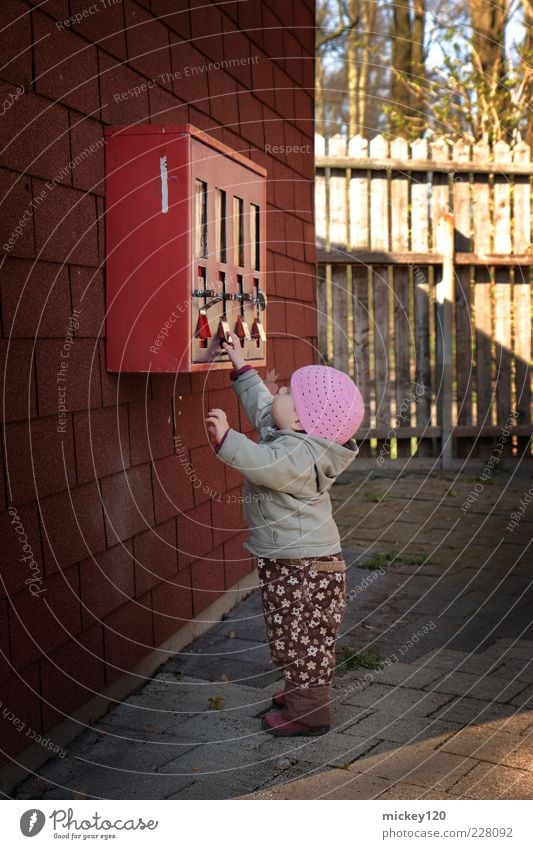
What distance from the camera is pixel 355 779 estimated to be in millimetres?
3273

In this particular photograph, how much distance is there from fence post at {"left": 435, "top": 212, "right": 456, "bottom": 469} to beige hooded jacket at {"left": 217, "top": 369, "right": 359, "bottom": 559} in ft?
16.9

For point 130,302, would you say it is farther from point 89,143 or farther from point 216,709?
point 216,709

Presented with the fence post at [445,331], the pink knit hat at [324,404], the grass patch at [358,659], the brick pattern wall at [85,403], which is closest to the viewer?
the brick pattern wall at [85,403]

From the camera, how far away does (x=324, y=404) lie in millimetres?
3535

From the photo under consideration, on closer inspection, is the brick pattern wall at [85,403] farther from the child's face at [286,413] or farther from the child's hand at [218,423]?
the child's face at [286,413]

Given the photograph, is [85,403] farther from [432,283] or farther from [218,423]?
[432,283]

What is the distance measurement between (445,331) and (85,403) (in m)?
5.58

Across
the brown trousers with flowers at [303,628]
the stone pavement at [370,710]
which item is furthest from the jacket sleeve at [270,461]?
the stone pavement at [370,710]

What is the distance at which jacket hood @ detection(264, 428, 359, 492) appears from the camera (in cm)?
354

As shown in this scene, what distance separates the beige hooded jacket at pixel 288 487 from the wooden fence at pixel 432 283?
5.12 m

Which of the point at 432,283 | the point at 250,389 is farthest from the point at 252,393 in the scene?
the point at 432,283

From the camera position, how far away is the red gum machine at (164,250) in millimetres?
3590

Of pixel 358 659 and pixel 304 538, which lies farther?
pixel 358 659
